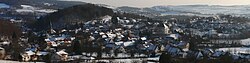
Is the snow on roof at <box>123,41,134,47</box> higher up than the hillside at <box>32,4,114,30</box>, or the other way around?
the snow on roof at <box>123,41,134,47</box>

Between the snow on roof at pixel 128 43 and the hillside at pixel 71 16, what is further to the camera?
the hillside at pixel 71 16

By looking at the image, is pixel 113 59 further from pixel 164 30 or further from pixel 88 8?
pixel 88 8

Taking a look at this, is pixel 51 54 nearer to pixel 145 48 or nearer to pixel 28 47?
pixel 28 47

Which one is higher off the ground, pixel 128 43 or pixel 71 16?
pixel 128 43

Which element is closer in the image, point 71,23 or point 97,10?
point 71,23

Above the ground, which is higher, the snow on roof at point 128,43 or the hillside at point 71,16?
the snow on roof at point 128,43

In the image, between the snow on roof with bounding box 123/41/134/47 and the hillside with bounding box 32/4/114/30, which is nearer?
the snow on roof with bounding box 123/41/134/47

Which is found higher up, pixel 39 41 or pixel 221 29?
pixel 39 41

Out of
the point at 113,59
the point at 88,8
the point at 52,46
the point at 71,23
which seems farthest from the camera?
the point at 88,8

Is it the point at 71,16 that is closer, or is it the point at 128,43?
the point at 128,43

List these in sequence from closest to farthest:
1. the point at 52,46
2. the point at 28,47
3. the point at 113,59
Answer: the point at 113,59
the point at 28,47
the point at 52,46

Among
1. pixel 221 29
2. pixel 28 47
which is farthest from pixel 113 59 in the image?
pixel 221 29
